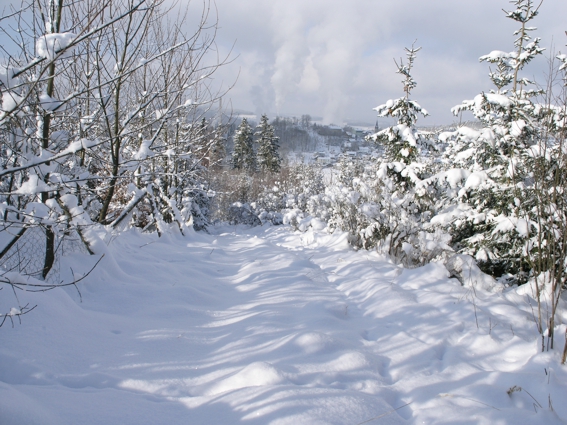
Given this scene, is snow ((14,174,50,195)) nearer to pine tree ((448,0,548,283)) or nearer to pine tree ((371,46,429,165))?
pine tree ((448,0,548,283))

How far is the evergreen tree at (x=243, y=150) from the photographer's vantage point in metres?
34.2

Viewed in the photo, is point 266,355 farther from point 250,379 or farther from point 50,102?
point 50,102

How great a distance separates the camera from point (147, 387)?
72.1 inches

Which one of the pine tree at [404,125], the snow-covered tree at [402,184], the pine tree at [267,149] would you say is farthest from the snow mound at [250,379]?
the pine tree at [267,149]

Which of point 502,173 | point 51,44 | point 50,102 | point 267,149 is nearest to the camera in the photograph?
point 51,44

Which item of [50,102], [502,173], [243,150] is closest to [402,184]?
[502,173]

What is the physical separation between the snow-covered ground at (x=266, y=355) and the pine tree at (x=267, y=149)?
31.0 meters

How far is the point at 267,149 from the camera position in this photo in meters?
34.7

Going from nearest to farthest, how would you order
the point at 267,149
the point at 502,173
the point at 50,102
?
the point at 50,102, the point at 502,173, the point at 267,149

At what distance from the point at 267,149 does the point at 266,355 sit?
33465 mm

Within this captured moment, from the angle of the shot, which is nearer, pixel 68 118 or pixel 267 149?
pixel 68 118

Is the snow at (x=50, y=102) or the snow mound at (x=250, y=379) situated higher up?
the snow at (x=50, y=102)

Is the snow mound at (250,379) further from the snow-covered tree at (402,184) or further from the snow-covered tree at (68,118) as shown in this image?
the snow-covered tree at (402,184)

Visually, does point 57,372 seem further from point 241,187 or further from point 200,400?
point 241,187
